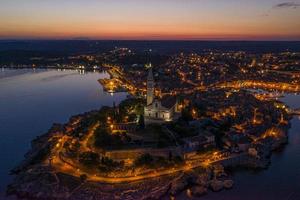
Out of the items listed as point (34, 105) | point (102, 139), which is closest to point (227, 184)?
point (102, 139)

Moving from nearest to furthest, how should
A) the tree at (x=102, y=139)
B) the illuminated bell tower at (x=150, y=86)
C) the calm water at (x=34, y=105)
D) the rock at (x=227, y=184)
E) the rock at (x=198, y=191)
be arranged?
the rock at (x=198, y=191) → the rock at (x=227, y=184) → the tree at (x=102, y=139) → the calm water at (x=34, y=105) → the illuminated bell tower at (x=150, y=86)

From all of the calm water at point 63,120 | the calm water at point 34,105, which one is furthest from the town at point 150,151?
the calm water at point 34,105

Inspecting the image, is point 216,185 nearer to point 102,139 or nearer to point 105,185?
point 105,185

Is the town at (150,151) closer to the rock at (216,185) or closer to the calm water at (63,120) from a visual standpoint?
the rock at (216,185)

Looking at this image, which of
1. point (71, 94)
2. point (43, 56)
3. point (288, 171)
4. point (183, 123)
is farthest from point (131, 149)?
point (43, 56)

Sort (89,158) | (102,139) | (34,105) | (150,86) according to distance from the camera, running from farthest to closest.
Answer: (34,105)
(150,86)
(102,139)
(89,158)

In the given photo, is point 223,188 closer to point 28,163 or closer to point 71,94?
point 28,163

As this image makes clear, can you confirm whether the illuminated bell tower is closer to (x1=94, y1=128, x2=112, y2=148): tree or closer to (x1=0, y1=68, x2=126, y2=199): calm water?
(x1=94, y1=128, x2=112, y2=148): tree
